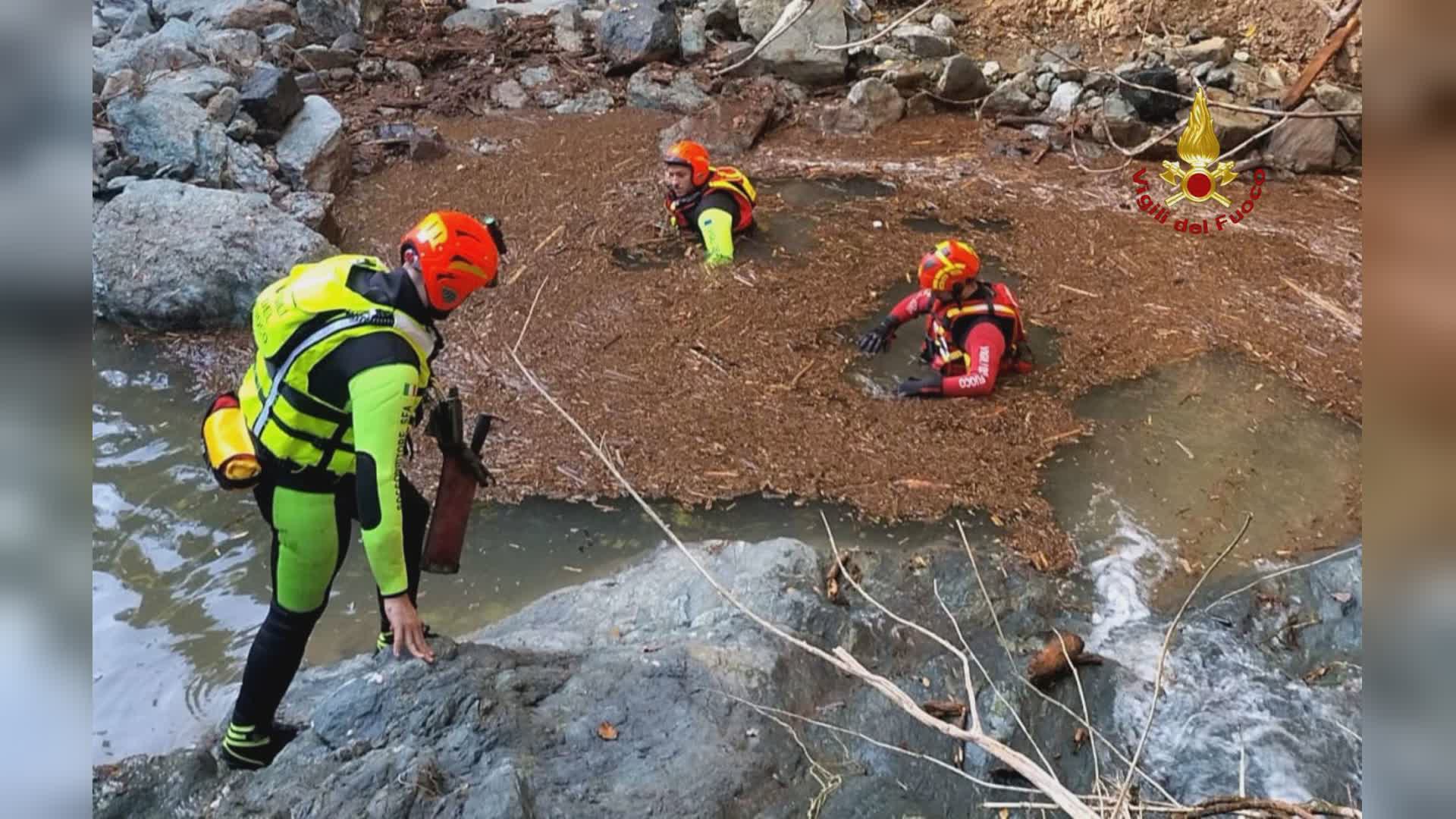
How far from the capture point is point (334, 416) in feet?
10.5

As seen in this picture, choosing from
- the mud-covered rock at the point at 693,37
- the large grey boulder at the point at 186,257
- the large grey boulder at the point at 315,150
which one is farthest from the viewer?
the mud-covered rock at the point at 693,37

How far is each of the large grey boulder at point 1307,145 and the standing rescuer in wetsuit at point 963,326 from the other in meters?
5.34

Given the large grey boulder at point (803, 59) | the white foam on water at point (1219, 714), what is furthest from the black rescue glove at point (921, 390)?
the large grey boulder at point (803, 59)

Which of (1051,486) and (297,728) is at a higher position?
(297,728)

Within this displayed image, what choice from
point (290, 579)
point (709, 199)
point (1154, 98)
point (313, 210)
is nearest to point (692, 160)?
point (709, 199)

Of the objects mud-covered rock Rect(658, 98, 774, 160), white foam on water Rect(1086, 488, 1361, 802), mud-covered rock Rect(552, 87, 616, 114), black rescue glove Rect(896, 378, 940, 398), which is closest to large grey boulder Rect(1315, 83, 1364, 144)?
mud-covered rock Rect(658, 98, 774, 160)

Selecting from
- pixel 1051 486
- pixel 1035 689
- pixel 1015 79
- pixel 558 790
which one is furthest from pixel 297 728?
pixel 1015 79

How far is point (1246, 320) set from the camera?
23.1 ft

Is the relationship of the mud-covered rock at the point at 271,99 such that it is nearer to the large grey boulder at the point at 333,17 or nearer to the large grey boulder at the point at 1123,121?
the large grey boulder at the point at 333,17

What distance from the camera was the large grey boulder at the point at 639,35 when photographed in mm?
12375

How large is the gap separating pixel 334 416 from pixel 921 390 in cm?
379
